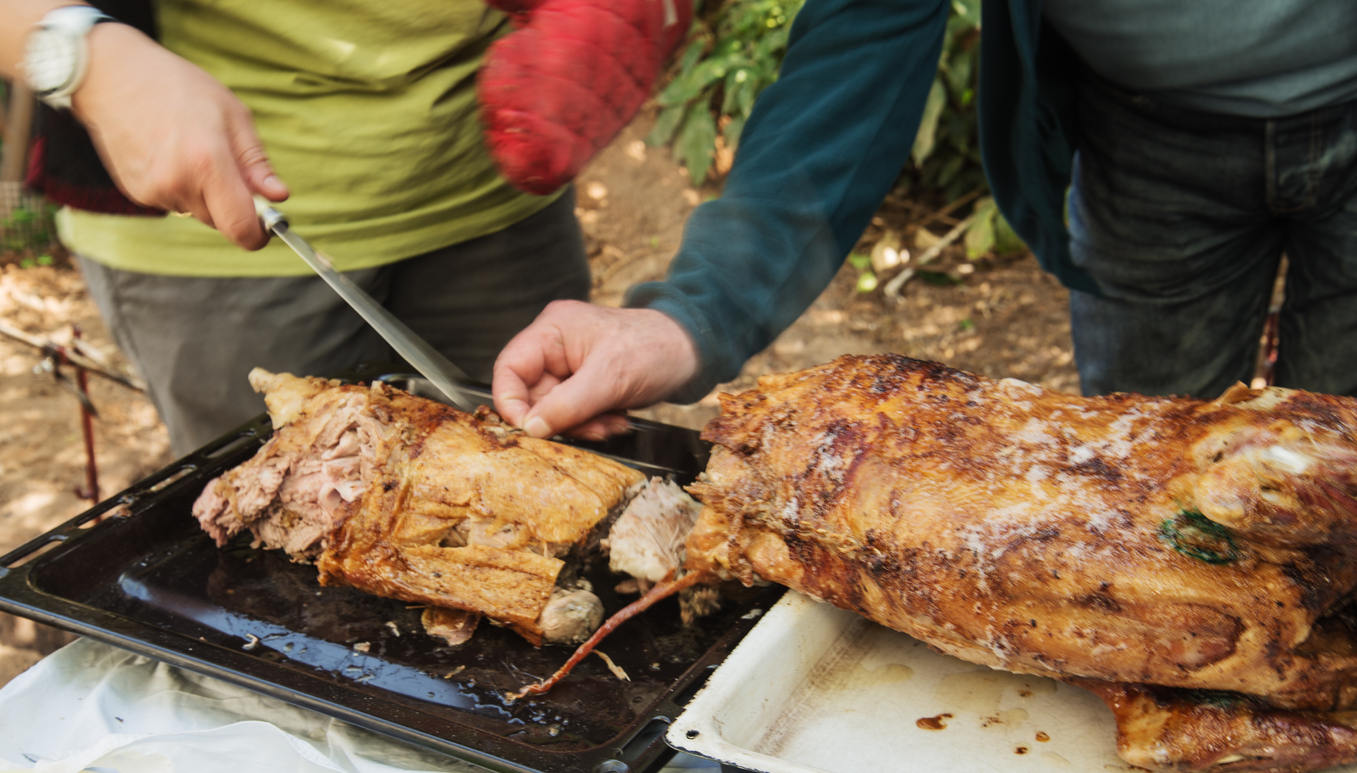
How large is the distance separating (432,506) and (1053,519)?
3.72 ft

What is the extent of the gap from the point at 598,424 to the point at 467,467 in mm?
321

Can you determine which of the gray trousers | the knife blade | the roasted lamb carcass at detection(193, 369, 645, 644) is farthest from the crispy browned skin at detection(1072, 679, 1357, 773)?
the gray trousers

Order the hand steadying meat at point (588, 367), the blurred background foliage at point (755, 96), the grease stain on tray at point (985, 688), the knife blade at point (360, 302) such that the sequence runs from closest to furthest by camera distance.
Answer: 1. the grease stain on tray at point (985, 688)
2. the knife blade at point (360, 302)
3. the hand steadying meat at point (588, 367)
4. the blurred background foliage at point (755, 96)

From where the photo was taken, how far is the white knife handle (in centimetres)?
175

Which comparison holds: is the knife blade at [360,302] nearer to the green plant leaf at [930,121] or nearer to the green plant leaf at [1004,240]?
the green plant leaf at [930,121]

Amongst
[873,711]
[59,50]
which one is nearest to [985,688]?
[873,711]

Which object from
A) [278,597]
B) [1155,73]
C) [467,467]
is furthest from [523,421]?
[1155,73]

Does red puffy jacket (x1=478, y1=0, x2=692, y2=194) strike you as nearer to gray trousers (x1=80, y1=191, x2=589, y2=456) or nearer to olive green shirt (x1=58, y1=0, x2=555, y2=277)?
olive green shirt (x1=58, y1=0, x2=555, y2=277)

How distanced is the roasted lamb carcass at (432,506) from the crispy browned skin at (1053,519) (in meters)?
0.29

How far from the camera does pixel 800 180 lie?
2.03 meters

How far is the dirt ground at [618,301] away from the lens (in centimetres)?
486

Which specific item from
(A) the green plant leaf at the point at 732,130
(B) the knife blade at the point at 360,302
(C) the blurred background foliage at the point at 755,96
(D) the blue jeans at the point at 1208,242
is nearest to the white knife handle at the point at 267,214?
(B) the knife blade at the point at 360,302

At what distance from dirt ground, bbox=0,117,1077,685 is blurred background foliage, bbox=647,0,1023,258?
8.7 inches

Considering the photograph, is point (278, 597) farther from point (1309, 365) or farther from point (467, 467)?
point (1309, 365)
